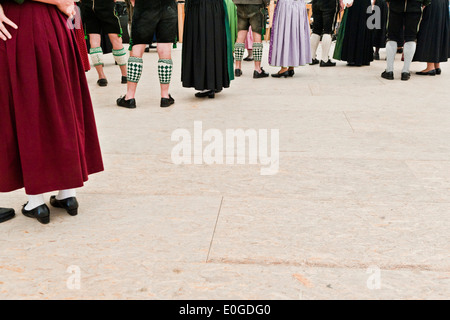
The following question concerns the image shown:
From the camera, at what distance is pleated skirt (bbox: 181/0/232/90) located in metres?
5.04

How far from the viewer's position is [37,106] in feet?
6.91

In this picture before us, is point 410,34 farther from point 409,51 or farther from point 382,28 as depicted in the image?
point 382,28

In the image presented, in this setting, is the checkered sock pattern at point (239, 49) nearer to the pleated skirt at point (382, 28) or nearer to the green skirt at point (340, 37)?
the green skirt at point (340, 37)

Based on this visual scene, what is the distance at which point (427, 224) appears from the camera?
224 cm

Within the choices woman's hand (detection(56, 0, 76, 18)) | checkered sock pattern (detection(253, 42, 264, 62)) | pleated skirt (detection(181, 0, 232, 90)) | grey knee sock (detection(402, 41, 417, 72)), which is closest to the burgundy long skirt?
woman's hand (detection(56, 0, 76, 18))

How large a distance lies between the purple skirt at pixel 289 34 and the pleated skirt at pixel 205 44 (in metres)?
1.48

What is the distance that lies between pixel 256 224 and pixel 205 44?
10.7 feet

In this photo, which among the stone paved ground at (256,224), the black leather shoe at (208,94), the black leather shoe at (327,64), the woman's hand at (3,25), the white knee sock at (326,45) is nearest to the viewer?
the stone paved ground at (256,224)

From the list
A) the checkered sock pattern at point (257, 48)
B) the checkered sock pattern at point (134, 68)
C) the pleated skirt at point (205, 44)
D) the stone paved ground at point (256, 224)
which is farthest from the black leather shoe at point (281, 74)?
the stone paved ground at point (256, 224)

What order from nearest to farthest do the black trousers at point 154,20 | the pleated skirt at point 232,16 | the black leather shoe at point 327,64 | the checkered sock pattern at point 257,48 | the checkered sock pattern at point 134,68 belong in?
the black trousers at point 154,20, the checkered sock pattern at point 134,68, the checkered sock pattern at point 257,48, the pleated skirt at point 232,16, the black leather shoe at point 327,64

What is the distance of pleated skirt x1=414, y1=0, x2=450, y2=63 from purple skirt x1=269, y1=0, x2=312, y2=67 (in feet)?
5.16

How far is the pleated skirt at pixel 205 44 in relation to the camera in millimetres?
5043

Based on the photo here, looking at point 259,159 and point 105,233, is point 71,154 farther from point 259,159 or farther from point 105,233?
point 259,159
